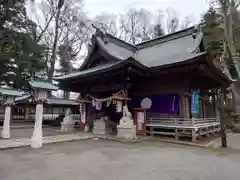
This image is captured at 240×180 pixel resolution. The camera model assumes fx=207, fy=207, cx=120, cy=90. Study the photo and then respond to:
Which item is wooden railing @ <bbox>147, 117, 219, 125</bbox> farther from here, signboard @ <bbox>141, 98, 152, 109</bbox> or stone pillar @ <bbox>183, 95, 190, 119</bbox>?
signboard @ <bbox>141, 98, 152, 109</bbox>

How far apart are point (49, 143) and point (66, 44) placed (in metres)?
22.7

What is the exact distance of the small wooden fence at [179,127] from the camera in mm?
9812

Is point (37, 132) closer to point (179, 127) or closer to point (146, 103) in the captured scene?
point (179, 127)

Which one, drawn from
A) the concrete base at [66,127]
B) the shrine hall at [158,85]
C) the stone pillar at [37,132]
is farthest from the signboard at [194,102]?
the concrete base at [66,127]

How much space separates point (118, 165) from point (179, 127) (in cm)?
542

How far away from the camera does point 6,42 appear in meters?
6.11

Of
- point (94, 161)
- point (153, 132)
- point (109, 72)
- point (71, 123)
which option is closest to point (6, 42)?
point (94, 161)

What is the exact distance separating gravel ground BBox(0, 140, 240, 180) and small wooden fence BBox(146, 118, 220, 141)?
7.50 ft

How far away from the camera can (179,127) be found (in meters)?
10.1

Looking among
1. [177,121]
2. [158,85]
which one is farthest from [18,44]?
[158,85]

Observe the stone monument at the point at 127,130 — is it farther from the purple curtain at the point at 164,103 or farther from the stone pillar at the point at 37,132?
the stone pillar at the point at 37,132

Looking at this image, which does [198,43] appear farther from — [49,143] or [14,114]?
[14,114]

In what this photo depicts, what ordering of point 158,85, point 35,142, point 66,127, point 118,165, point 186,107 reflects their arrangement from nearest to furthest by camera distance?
point 118,165 < point 35,142 < point 186,107 < point 158,85 < point 66,127

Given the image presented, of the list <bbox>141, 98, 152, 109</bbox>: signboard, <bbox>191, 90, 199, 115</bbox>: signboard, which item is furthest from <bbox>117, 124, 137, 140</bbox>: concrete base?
<bbox>191, 90, 199, 115</bbox>: signboard
